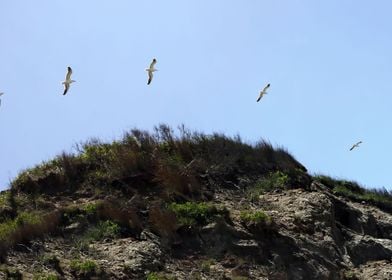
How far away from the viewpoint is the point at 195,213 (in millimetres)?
16328

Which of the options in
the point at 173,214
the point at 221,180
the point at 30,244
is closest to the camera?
the point at 30,244

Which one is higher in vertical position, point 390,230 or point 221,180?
point 221,180

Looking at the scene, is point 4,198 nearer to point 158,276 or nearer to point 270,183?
point 158,276

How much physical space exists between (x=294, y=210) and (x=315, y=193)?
49.5 inches

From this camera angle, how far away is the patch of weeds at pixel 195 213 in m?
16.0

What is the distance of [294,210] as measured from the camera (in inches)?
689

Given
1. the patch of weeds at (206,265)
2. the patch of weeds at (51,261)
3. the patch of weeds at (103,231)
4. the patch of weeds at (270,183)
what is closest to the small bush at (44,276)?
the patch of weeds at (51,261)

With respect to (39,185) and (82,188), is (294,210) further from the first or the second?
(39,185)

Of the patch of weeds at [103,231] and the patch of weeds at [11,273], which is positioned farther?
the patch of weeds at [103,231]

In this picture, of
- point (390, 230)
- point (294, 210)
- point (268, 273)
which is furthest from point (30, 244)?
point (390, 230)

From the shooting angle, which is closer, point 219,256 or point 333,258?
point 219,256

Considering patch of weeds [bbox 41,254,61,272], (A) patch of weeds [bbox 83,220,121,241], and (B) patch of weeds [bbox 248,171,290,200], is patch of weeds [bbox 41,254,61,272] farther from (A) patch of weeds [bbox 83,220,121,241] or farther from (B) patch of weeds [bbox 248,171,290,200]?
(B) patch of weeds [bbox 248,171,290,200]

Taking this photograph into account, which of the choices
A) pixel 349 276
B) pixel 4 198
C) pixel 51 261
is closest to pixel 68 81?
pixel 4 198

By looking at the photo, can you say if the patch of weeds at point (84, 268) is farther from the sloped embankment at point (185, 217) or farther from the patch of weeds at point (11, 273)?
the patch of weeds at point (11, 273)
